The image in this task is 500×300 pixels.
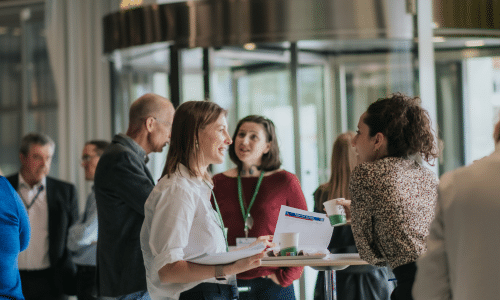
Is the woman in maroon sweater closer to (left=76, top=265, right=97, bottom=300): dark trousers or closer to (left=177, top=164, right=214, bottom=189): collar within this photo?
(left=177, top=164, right=214, bottom=189): collar

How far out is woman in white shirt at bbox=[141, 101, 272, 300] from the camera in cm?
182

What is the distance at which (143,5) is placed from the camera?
17.5ft

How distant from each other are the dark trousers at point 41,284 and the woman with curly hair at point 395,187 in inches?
117

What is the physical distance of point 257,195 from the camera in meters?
3.26

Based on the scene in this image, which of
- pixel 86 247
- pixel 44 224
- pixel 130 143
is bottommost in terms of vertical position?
pixel 86 247

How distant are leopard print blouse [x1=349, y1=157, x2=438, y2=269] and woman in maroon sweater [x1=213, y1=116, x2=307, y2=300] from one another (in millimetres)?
1034

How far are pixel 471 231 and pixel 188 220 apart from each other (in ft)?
2.93

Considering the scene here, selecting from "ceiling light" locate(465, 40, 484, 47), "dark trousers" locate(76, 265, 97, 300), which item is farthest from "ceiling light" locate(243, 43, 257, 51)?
"dark trousers" locate(76, 265, 97, 300)

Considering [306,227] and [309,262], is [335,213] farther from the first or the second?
[309,262]

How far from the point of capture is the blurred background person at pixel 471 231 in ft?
4.64

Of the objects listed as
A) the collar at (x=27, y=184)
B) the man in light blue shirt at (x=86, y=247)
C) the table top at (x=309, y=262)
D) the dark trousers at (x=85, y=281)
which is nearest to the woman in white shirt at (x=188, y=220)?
the table top at (x=309, y=262)

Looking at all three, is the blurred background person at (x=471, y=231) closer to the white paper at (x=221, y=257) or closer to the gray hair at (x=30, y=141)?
the white paper at (x=221, y=257)

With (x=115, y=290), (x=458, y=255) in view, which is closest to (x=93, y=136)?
(x=115, y=290)

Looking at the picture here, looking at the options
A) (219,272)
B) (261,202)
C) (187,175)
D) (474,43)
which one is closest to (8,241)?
(187,175)
